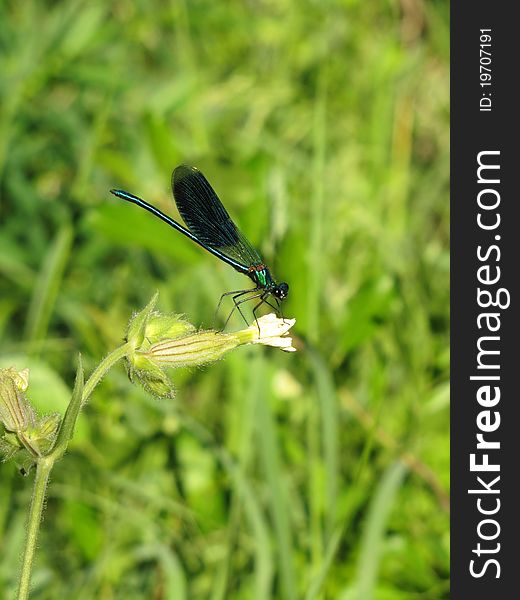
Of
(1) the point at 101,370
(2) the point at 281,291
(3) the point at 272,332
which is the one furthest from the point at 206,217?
(1) the point at 101,370

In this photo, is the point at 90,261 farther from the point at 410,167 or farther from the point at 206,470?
the point at 410,167

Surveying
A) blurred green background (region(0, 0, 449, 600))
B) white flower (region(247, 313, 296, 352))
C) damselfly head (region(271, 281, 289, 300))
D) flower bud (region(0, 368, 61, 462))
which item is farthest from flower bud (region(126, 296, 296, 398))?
blurred green background (region(0, 0, 449, 600))

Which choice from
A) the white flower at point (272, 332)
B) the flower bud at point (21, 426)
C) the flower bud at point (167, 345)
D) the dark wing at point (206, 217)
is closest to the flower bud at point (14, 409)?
the flower bud at point (21, 426)

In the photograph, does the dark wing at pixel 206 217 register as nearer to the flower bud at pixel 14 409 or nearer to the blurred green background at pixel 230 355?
Answer: the blurred green background at pixel 230 355

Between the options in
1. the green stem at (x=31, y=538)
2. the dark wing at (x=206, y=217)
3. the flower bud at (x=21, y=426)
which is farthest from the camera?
the dark wing at (x=206, y=217)

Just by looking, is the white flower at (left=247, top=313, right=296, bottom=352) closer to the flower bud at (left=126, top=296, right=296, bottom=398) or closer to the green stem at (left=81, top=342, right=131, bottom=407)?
the flower bud at (left=126, top=296, right=296, bottom=398)

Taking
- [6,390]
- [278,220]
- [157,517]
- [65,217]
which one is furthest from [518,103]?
[6,390]
